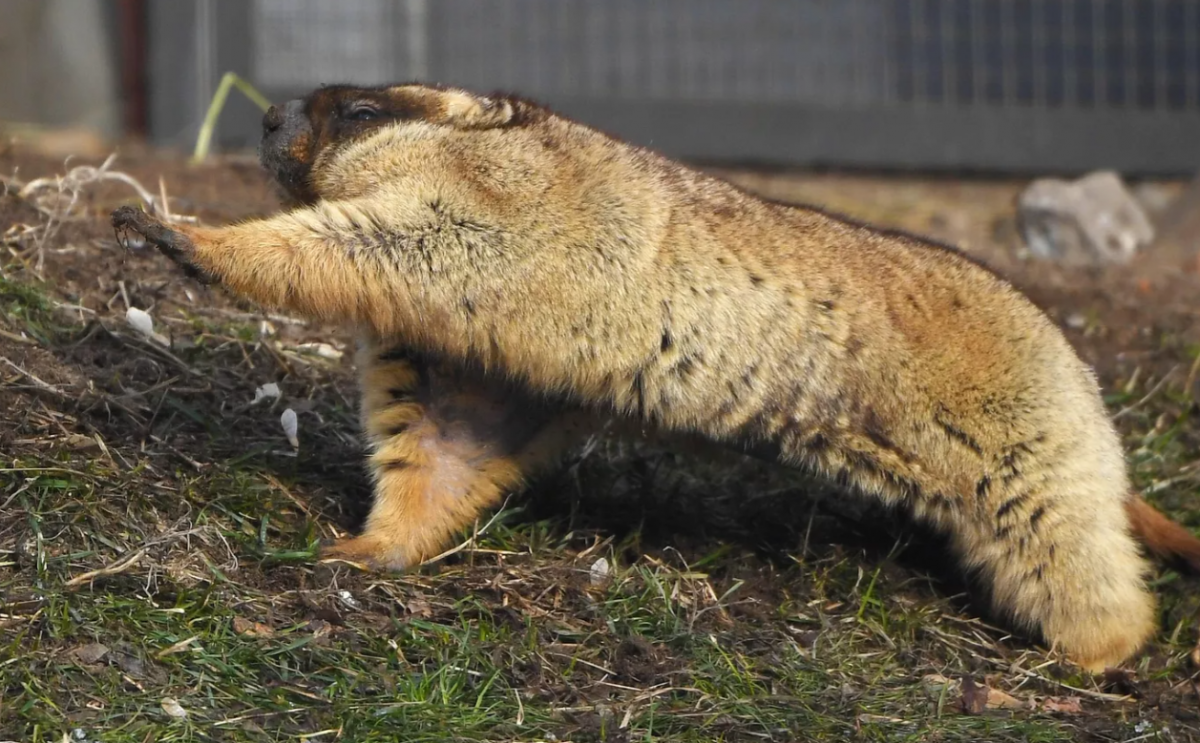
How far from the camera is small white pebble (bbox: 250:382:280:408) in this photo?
5102 millimetres

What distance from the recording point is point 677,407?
14.7 ft

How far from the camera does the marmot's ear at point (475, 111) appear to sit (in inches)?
183

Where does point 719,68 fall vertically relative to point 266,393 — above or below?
above

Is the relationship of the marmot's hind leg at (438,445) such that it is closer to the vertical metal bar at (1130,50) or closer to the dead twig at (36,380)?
the dead twig at (36,380)

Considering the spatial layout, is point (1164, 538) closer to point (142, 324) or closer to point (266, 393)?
point (266, 393)

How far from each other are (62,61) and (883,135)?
566 centimetres

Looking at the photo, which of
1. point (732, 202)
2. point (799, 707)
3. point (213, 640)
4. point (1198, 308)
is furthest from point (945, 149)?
point (213, 640)

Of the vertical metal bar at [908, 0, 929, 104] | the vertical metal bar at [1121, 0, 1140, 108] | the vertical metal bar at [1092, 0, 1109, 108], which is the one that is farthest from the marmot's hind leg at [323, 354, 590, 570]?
the vertical metal bar at [1121, 0, 1140, 108]

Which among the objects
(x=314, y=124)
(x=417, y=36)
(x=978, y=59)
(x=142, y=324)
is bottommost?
(x=142, y=324)

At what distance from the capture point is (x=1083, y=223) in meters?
8.68

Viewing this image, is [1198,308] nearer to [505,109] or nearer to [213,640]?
[505,109]

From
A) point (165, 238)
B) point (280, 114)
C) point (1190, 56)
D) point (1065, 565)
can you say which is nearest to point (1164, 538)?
point (1065, 565)

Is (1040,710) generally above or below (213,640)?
below

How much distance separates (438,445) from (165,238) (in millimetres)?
1101
